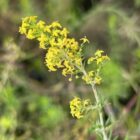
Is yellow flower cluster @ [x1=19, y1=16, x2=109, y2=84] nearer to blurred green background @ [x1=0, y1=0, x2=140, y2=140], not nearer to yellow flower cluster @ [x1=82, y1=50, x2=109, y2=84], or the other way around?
yellow flower cluster @ [x1=82, y1=50, x2=109, y2=84]

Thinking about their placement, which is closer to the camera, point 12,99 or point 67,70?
point 67,70

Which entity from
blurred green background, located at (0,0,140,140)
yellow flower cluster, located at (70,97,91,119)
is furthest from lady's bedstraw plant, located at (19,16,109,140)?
blurred green background, located at (0,0,140,140)

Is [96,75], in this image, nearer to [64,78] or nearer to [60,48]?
[60,48]

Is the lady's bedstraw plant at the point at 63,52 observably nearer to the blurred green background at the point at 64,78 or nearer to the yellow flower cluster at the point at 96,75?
the yellow flower cluster at the point at 96,75

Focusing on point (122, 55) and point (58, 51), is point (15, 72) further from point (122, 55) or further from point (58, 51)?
point (58, 51)

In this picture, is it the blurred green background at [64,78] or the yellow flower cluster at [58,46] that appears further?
the blurred green background at [64,78]

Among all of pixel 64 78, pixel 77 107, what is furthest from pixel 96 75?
pixel 64 78

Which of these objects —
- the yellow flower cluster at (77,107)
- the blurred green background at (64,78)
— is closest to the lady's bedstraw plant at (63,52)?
the yellow flower cluster at (77,107)

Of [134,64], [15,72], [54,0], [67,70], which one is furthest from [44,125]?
[67,70]
